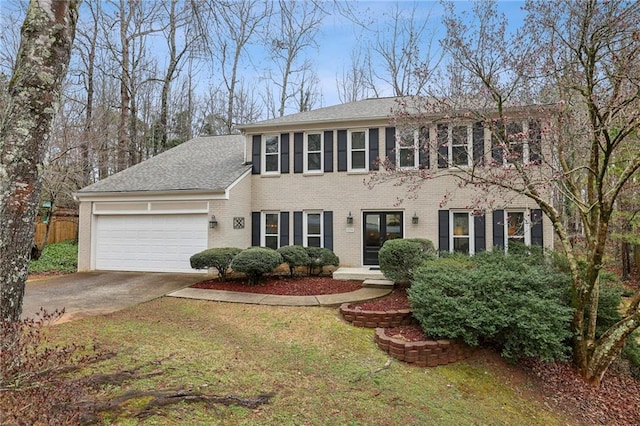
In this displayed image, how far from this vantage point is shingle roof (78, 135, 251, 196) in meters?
11.8

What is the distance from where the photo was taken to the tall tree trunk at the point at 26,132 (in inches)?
Answer: 126

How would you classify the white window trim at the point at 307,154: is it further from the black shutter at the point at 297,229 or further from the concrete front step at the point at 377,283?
the concrete front step at the point at 377,283

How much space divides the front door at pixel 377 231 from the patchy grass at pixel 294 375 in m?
5.25

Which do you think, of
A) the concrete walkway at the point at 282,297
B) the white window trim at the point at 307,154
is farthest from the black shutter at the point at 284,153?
the concrete walkway at the point at 282,297

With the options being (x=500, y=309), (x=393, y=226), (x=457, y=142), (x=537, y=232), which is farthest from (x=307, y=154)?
(x=500, y=309)

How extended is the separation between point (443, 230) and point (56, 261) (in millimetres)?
14170

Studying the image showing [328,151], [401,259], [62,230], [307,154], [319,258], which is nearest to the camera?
[401,259]

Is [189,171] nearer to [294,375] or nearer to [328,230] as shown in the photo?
[328,230]

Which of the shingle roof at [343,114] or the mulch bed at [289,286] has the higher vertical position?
the shingle roof at [343,114]

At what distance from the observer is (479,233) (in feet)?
36.7

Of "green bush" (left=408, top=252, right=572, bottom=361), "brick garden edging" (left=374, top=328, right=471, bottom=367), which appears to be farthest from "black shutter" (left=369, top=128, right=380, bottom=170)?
"brick garden edging" (left=374, top=328, right=471, bottom=367)

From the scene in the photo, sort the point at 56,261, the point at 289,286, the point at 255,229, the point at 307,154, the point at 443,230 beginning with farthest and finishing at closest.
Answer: the point at 56,261
the point at 255,229
the point at 307,154
the point at 443,230
the point at 289,286

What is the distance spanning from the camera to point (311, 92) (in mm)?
25547

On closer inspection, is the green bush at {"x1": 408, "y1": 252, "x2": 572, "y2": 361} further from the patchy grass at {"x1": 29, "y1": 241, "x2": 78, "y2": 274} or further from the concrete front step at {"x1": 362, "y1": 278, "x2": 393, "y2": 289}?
the patchy grass at {"x1": 29, "y1": 241, "x2": 78, "y2": 274}
